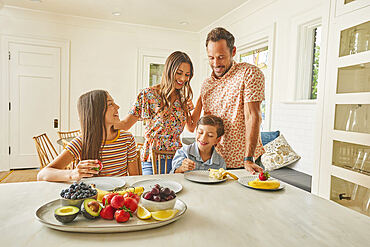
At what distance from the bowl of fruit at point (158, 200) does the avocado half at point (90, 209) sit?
0.15 metres

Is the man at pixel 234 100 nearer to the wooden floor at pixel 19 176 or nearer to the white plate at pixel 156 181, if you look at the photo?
the white plate at pixel 156 181

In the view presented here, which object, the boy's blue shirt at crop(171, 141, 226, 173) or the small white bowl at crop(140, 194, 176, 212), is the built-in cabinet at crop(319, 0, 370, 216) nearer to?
the boy's blue shirt at crop(171, 141, 226, 173)

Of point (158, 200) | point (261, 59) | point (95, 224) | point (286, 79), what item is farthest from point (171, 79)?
point (261, 59)

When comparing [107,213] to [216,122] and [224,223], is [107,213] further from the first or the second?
[216,122]

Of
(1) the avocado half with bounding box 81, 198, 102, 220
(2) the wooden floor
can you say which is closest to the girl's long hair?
(1) the avocado half with bounding box 81, 198, 102, 220

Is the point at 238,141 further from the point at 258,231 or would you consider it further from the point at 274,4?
the point at 274,4

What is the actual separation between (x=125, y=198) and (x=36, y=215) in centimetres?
27

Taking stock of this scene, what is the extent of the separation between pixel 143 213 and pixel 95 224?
149 mm

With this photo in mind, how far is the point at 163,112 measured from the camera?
1871mm

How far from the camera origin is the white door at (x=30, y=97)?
4.65 metres

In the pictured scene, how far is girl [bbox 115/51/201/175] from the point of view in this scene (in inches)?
72.3

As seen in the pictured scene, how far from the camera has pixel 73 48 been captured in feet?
16.1

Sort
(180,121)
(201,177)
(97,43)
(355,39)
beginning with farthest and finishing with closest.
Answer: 1. (97,43)
2. (180,121)
3. (355,39)
4. (201,177)

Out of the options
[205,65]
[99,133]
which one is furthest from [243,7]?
[99,133]
